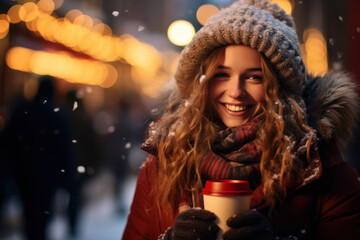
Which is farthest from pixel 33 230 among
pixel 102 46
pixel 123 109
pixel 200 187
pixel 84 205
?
pixel 102 46

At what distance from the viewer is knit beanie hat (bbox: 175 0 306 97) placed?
181cm

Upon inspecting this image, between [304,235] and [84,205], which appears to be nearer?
[304,235]

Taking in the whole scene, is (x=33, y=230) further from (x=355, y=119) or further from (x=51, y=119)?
(x=355, y=119)

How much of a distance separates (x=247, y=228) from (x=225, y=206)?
5.0 inches

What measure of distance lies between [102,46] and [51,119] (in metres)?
12.5

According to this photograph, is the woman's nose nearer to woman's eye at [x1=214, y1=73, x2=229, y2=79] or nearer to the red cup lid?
woman's eye at [x1=214, y1=73, x2=229, y2=79]

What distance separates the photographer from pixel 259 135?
73.1 inches

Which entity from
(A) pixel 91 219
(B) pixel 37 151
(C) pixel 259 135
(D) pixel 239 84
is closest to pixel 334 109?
(C) pixel 259 135

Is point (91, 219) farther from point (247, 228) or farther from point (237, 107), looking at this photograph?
point (247, 228)

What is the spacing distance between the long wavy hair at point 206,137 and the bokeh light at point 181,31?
1.58 meters

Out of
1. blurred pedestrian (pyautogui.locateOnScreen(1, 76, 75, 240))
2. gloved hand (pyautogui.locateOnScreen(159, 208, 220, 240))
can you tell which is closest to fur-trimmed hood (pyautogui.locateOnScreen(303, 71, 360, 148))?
gloved hand (pyautogui.locateOnScreen(159, 208, 220, 240))

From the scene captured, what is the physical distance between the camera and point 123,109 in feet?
33.1

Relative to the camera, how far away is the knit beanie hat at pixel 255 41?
1.81m

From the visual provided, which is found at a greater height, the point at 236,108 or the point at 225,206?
the point at 236,108
